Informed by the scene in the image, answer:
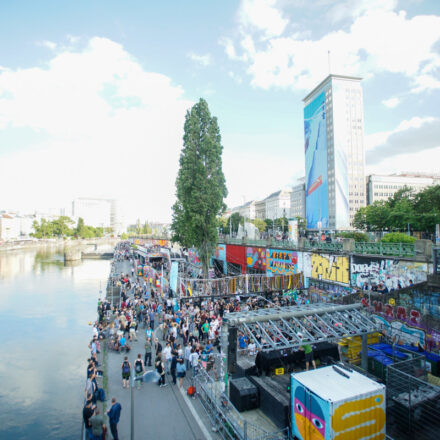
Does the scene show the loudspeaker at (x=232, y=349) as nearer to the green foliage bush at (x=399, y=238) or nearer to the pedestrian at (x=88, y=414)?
the pedestrian at (x=88, y=414)

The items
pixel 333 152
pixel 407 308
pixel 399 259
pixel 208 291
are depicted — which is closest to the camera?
pixel 407 308

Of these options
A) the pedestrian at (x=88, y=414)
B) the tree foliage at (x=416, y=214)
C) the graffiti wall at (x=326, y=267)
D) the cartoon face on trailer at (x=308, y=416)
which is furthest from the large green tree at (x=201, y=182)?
the tree foliage at (x=416, y=214)

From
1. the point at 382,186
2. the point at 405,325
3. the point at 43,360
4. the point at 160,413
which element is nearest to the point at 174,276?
the point at 43,360

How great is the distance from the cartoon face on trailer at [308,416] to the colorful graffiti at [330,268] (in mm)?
14988

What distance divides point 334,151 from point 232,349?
4387 inches

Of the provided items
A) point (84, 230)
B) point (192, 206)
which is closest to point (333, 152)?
point (192, 206)

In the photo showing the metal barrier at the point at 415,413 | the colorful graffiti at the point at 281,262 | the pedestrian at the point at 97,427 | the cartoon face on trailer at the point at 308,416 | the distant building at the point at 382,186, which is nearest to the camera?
the cartoon face on trailer at the point at 308,416

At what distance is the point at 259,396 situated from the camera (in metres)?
10.4

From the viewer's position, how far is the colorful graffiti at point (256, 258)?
1288 inches

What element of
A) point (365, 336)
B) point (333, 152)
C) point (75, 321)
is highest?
point (333, 152)

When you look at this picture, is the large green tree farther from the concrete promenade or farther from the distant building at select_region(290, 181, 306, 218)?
the distant building at select_region(290, 181, 306, 218)

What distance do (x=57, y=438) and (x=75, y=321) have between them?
18915mm

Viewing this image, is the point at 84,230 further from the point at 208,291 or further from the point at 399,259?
the point at 399,259

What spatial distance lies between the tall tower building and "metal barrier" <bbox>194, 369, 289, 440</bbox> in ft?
331
